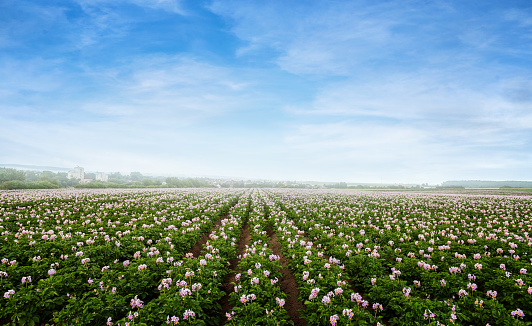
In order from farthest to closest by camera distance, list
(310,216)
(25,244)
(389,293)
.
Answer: (310,216) → (25,244) → (389,293)

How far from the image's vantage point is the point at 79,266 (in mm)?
7219

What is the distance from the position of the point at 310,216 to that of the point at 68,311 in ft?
55.8

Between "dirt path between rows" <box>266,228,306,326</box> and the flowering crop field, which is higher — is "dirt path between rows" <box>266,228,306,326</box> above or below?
below

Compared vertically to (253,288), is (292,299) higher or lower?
lower

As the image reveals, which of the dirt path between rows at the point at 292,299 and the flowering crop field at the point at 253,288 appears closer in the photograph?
the flowering crop field at the point at 253,288

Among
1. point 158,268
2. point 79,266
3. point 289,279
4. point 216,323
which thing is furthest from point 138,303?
point 289,279

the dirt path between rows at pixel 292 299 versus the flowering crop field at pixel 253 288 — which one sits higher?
the flowering crop field at pixel 253 288

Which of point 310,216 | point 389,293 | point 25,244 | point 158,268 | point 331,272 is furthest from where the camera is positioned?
point 310,216

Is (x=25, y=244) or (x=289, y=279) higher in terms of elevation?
(x=25, y=244)

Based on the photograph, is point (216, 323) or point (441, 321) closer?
point (441, 321)

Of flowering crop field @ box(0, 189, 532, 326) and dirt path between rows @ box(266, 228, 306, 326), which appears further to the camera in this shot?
dirt path between rows @ box(266, 228, 306, 326)

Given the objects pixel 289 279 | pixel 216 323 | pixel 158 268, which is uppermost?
pixel 158 268

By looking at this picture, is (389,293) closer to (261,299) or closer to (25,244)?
(261,299)

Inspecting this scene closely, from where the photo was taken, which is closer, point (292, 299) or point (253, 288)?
point (253, 288)
